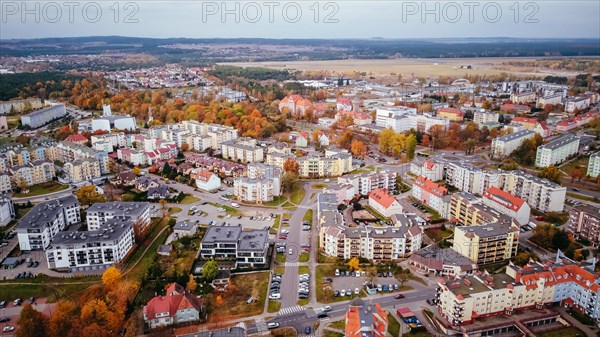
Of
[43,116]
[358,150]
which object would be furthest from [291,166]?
[43,116]

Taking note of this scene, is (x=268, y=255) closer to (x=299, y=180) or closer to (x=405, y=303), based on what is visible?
(x=405, y=303)

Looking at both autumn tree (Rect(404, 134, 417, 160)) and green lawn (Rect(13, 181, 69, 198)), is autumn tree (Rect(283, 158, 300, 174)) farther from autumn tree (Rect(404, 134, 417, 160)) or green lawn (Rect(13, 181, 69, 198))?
green lawn (Rect(13, 181, 69, 198))

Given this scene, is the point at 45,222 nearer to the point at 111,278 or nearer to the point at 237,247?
the point at 111,278

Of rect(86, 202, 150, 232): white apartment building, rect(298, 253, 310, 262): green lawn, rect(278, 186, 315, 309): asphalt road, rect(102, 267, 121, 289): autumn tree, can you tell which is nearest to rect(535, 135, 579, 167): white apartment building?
rect(278, 186, 315, 309): asphalt road

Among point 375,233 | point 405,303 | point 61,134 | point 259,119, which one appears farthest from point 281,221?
point 61,134

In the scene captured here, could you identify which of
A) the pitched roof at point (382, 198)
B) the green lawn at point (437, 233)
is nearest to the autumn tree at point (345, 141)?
the pitched roof at point (382, 198)

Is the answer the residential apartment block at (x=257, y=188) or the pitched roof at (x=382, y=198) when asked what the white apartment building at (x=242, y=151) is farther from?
the pitched roof at (x=382, y=198)
